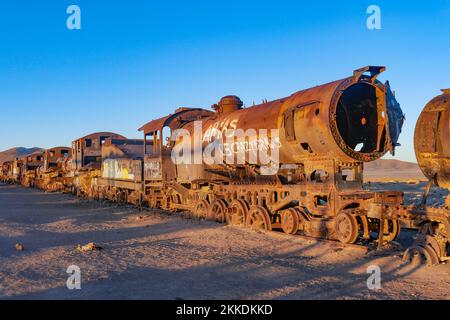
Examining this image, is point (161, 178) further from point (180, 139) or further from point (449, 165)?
point (449, 165)

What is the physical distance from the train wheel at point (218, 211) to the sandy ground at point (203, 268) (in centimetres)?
137

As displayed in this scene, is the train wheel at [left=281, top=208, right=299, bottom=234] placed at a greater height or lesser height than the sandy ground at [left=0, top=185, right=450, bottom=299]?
greater

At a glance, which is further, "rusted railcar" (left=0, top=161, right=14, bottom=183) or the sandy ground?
"rusted railcar" (left=0, top=161, right=14, bottom=183)

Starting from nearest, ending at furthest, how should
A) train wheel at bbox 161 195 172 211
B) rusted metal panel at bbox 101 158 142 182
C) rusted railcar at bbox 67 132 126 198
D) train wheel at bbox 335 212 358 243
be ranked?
train wheel at bbox 335 212 358 243 < train wheel at bbox 161 195 172 211 < rusted metal panel at bbox 101 158 142 182 < rusted railcar at bbox 67 132 126 198

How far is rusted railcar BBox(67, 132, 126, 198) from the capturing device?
92.4 feet

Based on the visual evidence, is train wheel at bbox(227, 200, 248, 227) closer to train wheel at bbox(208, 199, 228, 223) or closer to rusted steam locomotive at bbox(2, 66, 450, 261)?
rusted steam locomotive at bbox(2, 66, 450, 261)

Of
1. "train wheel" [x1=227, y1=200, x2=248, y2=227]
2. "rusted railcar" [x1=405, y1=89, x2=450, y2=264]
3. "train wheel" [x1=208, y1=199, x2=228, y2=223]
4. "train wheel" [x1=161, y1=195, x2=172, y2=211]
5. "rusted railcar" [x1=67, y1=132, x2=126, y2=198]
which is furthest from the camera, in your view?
"rusted railcar" [x1=67, y1=132, x2=126, y2=198]

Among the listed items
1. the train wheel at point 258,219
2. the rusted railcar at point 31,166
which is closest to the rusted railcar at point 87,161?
the train wheel at point 258,219

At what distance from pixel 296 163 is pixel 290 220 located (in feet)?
5.17

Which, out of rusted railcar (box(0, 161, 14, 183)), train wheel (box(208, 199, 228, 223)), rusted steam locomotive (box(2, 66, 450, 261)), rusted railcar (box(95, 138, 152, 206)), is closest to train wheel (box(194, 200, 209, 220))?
rusted steam locomotive (box(2, 66, 450, 261))

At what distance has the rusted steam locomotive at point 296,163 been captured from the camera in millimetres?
9539

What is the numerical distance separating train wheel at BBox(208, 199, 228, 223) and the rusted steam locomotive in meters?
0.04
